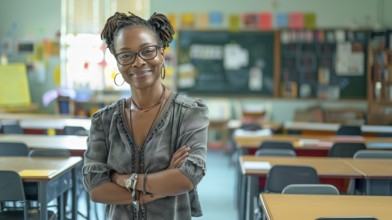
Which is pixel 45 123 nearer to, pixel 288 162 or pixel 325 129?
pixel 288 162

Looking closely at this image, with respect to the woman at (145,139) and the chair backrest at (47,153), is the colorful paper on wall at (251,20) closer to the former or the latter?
the chair backrest at (47,153)

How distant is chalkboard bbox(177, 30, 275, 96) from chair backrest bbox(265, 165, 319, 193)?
18.7ft

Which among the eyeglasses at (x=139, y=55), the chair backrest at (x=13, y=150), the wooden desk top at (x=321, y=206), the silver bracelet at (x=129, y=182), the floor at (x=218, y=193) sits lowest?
the floor at (x=218, y=193)

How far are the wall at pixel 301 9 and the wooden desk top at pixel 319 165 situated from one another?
5051 mm

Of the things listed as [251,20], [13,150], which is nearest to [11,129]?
[13,150]

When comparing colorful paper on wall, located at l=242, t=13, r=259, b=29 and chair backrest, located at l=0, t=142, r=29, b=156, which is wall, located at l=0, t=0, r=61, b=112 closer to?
colorful paper on wall, located at l=242, t=13, r=259, b=29

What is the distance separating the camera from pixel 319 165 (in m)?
3.82

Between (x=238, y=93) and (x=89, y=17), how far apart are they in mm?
2956

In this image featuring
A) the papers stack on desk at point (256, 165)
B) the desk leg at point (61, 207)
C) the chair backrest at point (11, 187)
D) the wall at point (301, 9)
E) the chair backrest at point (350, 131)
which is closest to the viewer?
the chair backrest at point (11, 187)

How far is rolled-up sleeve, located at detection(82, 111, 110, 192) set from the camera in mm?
1561

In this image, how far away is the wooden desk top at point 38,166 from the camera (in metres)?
3.08

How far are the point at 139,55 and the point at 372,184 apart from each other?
8.44ft

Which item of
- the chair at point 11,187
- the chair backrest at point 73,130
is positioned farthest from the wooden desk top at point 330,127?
the chair at point 11,187

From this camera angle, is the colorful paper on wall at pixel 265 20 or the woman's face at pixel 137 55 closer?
the woman's face at pixel 137 55
